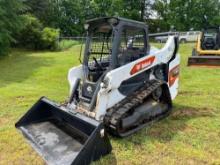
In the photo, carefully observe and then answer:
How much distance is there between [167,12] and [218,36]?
31.2 m

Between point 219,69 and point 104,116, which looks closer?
point 104,116

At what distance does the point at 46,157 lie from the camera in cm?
411

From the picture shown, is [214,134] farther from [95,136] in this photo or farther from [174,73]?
[95,136]

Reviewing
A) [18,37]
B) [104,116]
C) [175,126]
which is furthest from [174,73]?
[18,37]

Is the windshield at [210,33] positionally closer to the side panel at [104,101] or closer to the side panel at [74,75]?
the side panel at [74,75]

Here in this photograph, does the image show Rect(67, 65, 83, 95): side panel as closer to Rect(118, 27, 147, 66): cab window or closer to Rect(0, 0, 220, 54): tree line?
Rect(118, 27, 147, 66): cab window

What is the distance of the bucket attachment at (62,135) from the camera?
3.88 metres

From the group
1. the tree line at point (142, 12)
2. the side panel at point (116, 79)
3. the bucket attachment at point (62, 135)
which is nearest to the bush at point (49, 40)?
the tree line at point (142, 12)

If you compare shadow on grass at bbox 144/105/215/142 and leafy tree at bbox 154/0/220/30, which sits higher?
leafy tree at bbox 154/0/220/30

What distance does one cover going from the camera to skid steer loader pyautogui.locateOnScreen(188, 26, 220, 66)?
12875 mm

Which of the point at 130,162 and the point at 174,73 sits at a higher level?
the point at 174,73

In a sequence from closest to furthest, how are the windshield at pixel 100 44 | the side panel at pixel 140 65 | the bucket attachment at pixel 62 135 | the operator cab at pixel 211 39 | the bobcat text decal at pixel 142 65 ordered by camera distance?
the bucket attachment at pixel 62 135
the side panel at pixel 140 65
the bobcat text decal at pixel 142 65
the windshield at pixel 100 44
the operator cab at pixel 211 39

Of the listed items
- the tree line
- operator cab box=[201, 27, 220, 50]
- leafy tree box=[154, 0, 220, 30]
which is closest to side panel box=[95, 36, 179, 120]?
operator cab box=[201, 27, 220, 50]

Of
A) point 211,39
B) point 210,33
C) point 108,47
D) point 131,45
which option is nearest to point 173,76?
point 131,45
